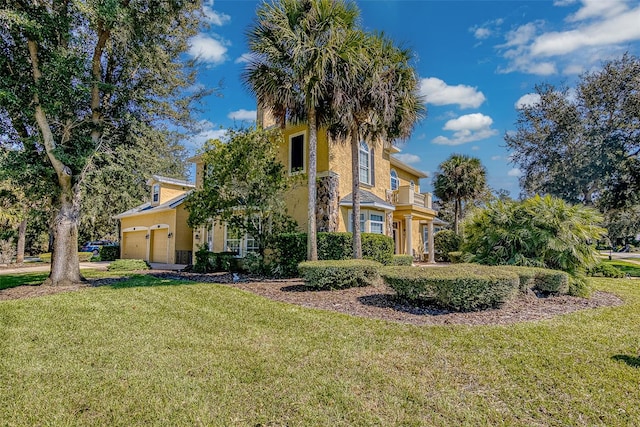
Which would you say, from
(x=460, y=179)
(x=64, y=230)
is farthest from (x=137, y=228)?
(x=460, y=179)

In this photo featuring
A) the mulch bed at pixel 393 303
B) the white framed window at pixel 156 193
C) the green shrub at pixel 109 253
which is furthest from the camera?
the green shrub at pixel 109 253

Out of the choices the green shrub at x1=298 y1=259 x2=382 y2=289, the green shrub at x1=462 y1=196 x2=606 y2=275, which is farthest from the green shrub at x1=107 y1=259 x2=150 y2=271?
the green shrub at x1=462 y1=196 x2=606 y2=275

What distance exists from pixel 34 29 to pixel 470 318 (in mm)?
13548

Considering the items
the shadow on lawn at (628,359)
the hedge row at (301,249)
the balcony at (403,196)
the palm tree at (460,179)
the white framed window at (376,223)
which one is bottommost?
the shadow on lawn at (628,359)

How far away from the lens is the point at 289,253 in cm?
1391

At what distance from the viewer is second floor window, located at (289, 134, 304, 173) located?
16266 millimetres

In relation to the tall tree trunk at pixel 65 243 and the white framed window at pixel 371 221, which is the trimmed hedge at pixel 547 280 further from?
the tall tree trunk at pixel 65 243

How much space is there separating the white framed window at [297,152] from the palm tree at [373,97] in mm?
2796

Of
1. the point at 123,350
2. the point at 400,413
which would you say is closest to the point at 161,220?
the point at 123,350

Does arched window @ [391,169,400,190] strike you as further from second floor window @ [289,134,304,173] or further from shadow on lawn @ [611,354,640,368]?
shadow on lawn @ [611,354,640,368]

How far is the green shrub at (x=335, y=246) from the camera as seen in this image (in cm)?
1366

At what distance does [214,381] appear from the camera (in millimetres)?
4215

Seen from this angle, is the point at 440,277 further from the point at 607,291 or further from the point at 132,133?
the point at 132,133

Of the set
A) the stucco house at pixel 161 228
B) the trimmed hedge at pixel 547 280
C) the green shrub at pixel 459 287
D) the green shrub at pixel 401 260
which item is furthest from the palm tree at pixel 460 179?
the green shrub at pixel 459 287
